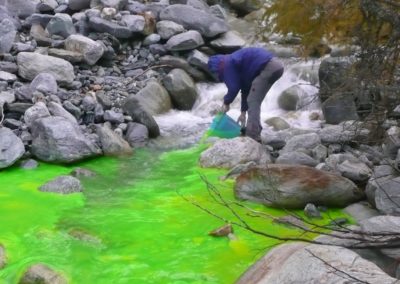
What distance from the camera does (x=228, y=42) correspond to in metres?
11.7

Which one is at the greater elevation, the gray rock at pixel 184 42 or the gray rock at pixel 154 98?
the gray rock at pixel 184 42

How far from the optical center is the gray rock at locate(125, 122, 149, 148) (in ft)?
26.6

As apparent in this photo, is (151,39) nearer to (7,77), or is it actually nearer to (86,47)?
(86,47)

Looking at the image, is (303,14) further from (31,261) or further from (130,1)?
(130,1)

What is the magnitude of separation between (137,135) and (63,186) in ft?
7.55

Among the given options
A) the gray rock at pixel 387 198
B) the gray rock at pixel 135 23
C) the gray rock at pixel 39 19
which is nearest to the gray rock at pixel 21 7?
the gray rock at pixel 39 19

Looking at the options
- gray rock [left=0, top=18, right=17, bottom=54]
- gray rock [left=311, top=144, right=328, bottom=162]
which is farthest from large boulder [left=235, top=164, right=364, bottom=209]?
gray rock [left=0, top=18, right=17, bottom=54]

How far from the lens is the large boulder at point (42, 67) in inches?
353

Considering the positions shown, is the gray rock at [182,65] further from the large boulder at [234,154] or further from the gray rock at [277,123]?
the large boulder at [234,154]

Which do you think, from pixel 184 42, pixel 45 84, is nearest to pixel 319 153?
pixel 45 84

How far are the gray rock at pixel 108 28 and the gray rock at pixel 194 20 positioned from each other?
1.24m

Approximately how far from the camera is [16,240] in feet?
15.7

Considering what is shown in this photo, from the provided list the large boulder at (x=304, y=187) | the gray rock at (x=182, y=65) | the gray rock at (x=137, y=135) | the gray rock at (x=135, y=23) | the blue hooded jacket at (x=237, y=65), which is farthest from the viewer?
the gray rock at (x=135, y=23)

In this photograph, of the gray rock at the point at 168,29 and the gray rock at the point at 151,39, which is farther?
the gray rock at the point at 168,29
